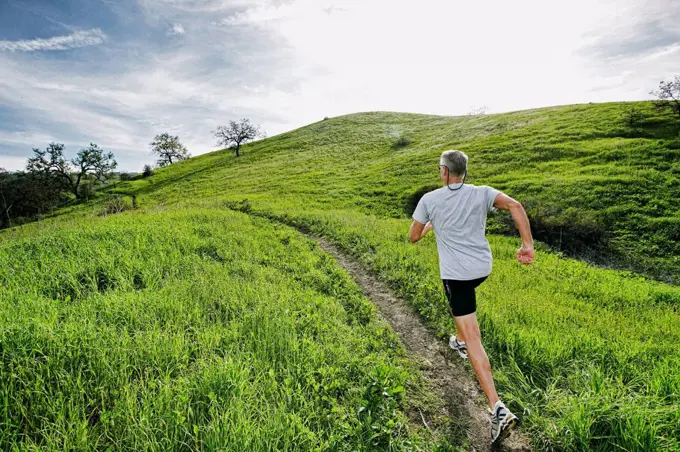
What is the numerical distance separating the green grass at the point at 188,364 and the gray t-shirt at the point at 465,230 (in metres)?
1.76

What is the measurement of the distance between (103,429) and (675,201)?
2571 cm

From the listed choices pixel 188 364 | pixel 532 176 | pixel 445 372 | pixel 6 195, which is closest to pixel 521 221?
pixel 445 372

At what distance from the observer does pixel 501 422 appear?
3.70 meters

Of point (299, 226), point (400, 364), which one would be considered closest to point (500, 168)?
point (299, 226)

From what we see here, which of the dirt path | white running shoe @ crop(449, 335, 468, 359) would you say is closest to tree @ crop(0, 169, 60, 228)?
the dirt path

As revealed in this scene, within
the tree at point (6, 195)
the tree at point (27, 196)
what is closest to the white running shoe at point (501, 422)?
the tree at point (6, 195)

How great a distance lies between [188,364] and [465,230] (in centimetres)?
420

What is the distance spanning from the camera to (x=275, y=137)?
80.6 meters

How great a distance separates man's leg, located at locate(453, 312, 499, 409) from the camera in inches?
156

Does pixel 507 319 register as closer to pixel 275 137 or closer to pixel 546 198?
pixel 546 198

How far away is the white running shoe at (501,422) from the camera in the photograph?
366 cm

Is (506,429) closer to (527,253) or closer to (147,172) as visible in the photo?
(527,253)

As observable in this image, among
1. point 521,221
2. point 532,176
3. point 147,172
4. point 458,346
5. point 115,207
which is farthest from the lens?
point 147,172

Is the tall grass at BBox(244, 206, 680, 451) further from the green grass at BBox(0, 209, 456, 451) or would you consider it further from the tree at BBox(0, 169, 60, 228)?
the tree at BBox(0, 169, 60, 228)
